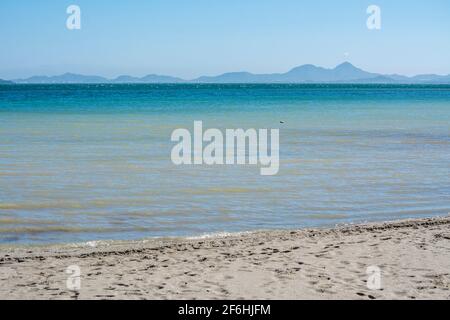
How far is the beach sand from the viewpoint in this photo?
6.21 metres

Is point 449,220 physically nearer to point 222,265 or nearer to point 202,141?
point 222,265

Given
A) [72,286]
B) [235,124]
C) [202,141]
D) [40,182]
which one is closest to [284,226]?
[72,286]

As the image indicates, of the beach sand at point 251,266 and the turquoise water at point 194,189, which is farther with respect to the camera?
the turquoise water at point 194,189

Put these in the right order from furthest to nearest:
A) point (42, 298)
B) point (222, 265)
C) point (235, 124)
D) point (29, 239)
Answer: point (235, 124)
point (29, 239)
point (222, 265)
point (42, 298)

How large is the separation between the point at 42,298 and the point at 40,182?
7.62 metres

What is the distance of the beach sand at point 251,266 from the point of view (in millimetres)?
6211

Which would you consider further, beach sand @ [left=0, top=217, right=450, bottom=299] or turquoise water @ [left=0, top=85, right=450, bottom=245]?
turquoise water @ [left=0, top=85, right=450, bottom=245]

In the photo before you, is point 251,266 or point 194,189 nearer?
point 251,266

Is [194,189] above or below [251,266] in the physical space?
above

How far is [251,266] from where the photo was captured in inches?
283

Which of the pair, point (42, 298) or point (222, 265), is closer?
point (42, 298)

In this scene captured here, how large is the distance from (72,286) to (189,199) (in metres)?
5.40

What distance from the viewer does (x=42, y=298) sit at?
238 inches

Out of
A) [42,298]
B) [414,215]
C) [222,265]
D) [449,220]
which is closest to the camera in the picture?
[42,298]
